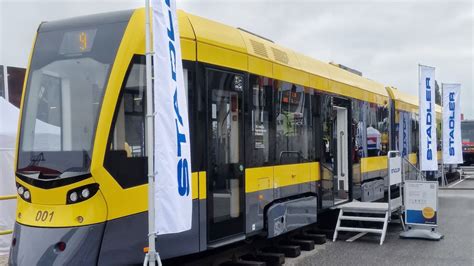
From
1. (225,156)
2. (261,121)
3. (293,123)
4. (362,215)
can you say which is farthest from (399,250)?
(225,156)

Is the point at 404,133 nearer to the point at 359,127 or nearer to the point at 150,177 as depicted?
the point at 359,127

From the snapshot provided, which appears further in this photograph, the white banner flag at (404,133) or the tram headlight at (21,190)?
the white banner flag at (404,133)

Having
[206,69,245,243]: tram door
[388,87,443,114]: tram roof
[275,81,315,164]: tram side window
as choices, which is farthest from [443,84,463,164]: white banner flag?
[206,69,245,243]: tram door

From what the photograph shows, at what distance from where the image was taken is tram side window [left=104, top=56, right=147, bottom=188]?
4887 mm

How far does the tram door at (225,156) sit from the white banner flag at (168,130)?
1227 millimetres

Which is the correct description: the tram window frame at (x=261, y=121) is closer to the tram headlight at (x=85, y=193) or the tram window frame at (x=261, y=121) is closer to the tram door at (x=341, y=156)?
the tram headlight at (x=85, y=193)

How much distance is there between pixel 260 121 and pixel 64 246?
Result: 319 centimetres

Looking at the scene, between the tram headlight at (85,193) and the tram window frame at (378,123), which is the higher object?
the tram window frame at (378,123)

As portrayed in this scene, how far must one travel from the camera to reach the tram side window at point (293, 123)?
7.46 meters

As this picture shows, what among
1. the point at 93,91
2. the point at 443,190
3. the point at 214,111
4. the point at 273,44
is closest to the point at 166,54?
the point at 93,91

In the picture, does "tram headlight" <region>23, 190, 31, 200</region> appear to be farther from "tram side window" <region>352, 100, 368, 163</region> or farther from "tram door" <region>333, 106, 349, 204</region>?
"tram side window" <region>352, 100, 368, 163</region>

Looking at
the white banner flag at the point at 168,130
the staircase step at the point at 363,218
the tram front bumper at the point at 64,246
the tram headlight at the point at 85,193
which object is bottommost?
the staircase step at the point at 363,218

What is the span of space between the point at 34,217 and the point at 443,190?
667 inches

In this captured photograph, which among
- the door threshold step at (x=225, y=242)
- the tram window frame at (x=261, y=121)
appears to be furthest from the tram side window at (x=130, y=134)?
the tram window frame at (x=261, y=121)
